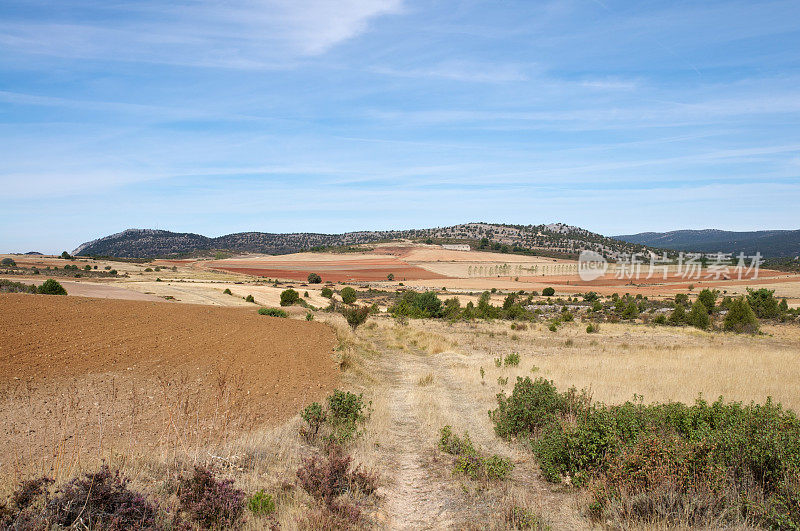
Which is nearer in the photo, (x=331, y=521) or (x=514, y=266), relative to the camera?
(x=331, y=521)

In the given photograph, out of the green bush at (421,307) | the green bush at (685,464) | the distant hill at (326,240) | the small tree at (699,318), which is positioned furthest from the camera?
the distant hill at (326,240)

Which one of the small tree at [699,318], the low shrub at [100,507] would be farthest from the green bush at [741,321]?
the low shrub at [100,507]

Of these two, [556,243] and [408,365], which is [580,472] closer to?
[408,365]

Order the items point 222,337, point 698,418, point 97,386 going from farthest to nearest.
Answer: point 222,337
point 97,386
point 698,418

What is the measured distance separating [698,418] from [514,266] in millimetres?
89995

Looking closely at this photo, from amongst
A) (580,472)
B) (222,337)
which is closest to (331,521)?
(580,472)

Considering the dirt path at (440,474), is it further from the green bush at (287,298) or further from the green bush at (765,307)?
the green bush at (765,307)

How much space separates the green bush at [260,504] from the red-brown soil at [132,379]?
1293 millimetres

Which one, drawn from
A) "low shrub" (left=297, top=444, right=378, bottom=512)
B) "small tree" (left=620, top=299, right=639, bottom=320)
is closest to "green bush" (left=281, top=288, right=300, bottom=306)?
"small tree" (left=620, top=299, right=639, bottom=320)

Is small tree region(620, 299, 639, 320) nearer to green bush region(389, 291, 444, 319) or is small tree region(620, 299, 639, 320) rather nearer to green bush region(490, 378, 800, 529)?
green bush region(389, 291, 444, 319)

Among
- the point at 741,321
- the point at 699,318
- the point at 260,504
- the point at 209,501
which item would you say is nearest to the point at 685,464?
the point at 260,504

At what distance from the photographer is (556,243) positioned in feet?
438

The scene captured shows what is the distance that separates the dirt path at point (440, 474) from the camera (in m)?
5.21

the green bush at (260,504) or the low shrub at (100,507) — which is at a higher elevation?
the low shrub at (100,507)
